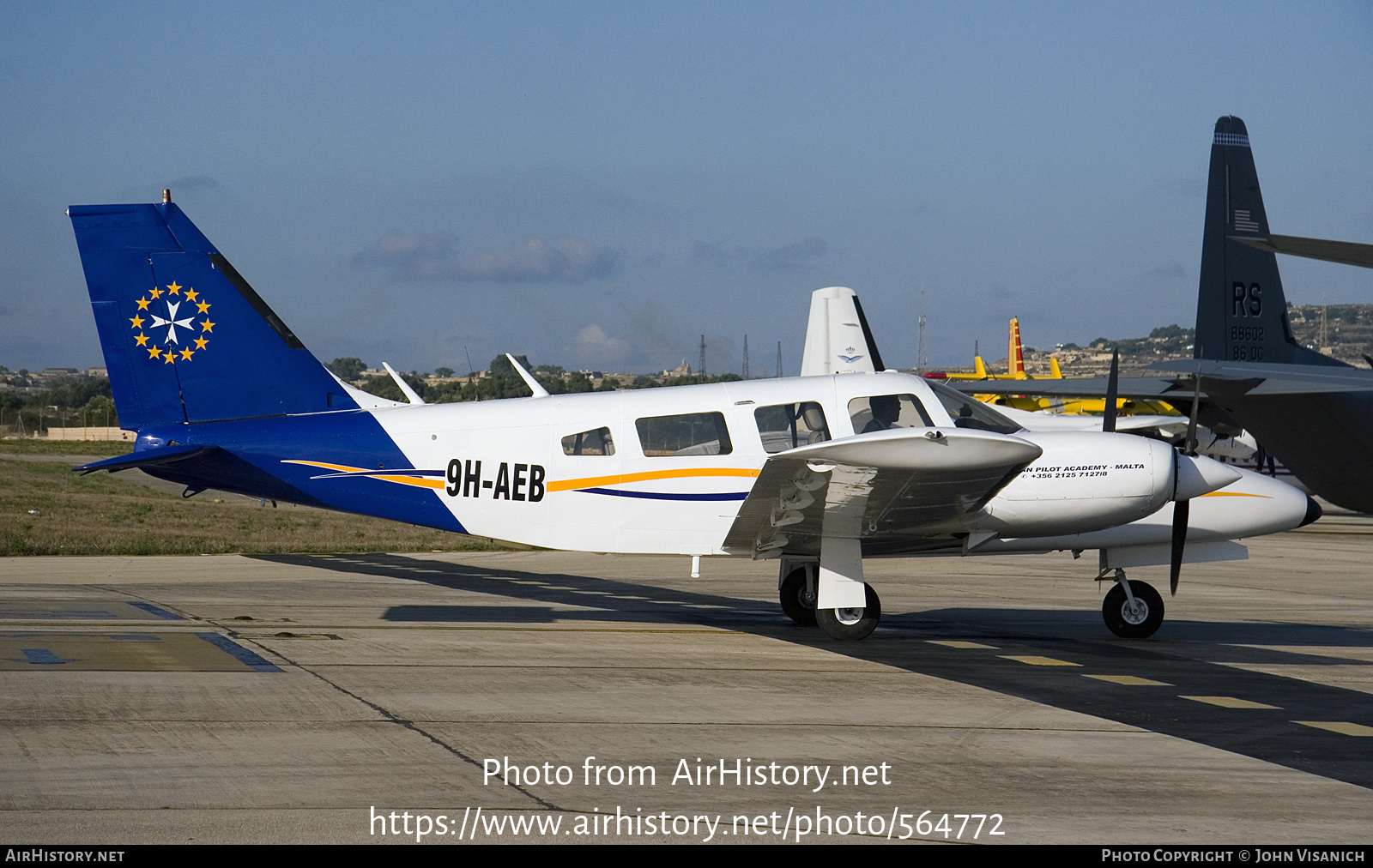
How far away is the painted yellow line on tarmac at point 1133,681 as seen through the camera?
9.70 m

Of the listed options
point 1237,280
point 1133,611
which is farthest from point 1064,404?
point 1133,611

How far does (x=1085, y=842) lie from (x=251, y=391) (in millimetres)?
9586

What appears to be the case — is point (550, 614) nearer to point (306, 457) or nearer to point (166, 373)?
point (306, 457)

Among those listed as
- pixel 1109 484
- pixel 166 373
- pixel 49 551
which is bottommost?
pixel 49 551

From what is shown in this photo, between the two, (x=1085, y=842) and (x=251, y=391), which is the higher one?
(x=251, y=391)

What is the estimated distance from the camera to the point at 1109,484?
11.2 metres

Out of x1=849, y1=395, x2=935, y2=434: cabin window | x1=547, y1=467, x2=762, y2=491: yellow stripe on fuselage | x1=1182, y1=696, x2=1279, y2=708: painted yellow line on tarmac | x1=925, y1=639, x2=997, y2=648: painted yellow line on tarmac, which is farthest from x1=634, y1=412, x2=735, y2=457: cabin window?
x1=1182, y1=696, x2=1279, y2=708: painted yellow line on tarmac

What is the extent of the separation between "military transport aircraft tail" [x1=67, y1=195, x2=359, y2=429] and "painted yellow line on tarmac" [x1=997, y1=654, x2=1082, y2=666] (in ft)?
23.6

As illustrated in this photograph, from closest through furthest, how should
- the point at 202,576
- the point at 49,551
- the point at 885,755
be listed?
1. the point at 885,755
2. the point at 202,576
3. the point at 49,551

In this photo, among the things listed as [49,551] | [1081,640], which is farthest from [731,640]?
[49,551]

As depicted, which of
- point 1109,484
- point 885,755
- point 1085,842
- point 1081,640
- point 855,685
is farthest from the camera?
point 1081,640

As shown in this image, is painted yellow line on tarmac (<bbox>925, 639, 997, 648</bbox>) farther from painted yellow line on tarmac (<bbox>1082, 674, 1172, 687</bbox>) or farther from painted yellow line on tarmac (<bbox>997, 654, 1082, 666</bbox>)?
painted yellow line on tarmac (<bbox>1082, 674, 1172, 687</bbox>)

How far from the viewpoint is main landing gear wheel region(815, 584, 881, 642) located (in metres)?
11.5

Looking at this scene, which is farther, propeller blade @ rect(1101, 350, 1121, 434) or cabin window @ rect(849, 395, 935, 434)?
propeller blade @ rect(1101, 350, 1121, 434)
